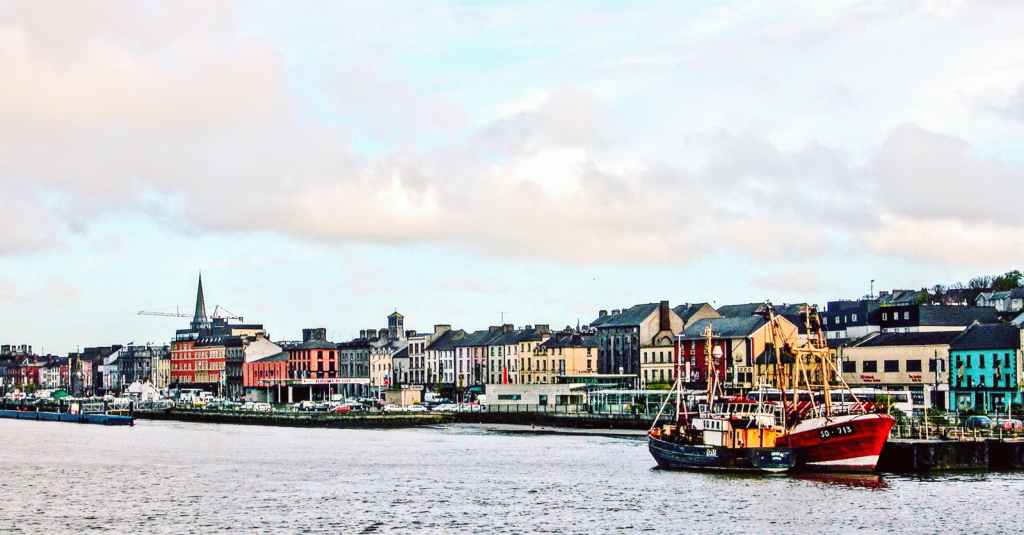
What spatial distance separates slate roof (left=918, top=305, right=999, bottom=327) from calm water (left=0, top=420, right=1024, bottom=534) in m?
69.0

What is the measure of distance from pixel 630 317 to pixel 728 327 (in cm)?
2093

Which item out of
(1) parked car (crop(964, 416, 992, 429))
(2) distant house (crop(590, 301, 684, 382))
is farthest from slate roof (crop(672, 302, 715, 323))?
(1) parked car (crop(964, 416, 992, 429))

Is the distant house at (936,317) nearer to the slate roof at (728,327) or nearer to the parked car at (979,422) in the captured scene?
the slate roof at (728,327)

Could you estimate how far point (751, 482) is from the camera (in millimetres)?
82812

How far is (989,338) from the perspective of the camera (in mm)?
149250

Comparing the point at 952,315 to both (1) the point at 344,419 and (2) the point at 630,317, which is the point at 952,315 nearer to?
(2) the point at 630,317

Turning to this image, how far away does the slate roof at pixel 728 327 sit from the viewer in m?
168

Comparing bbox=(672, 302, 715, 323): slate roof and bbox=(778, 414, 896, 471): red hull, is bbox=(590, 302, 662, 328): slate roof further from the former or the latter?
bbox=(778, 414, 896, 471): red hull

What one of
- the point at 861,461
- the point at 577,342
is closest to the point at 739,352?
the point at 577,342

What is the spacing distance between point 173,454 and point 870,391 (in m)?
64.9

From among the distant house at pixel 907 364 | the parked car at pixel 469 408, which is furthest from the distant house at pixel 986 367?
the parked car at pixel 469 408

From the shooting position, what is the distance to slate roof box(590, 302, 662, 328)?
187 metres

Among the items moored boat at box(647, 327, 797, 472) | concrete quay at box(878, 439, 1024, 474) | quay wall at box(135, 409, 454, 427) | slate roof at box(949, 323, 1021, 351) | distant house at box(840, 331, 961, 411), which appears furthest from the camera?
quay wall at box(135, 409, 454, 427)

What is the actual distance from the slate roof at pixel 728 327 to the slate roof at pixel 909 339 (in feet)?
38.2
